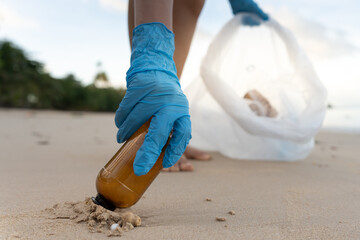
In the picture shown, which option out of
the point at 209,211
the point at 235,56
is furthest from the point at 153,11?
the point at 235,56

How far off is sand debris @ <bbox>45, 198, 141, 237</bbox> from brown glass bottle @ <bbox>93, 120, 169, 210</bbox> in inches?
1.3

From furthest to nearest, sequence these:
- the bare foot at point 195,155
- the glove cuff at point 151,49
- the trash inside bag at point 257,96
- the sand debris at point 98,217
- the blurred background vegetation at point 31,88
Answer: the blurred background vegetation at point 31,88
the bare foot at point 195,155
the trash inside bag at point 257,96
the glove cuff at point 151,49
the sand debris at point 98,217

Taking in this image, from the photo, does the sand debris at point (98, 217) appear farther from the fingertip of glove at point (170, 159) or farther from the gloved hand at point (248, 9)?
the gloved hand at point (248, 9)

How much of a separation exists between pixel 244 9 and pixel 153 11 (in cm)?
142

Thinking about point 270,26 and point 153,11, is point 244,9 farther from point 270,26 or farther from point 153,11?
point 153,11

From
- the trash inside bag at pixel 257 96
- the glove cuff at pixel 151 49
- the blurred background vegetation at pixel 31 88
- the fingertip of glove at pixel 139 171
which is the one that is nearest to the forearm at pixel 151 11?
the glove cuff at pixel 151 49

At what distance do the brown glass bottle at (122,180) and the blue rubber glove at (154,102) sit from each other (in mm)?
42

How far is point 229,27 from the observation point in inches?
89.6

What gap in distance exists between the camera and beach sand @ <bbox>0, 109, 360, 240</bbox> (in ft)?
2.82

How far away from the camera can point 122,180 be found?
0.91 m

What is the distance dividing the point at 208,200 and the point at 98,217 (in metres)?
0.45

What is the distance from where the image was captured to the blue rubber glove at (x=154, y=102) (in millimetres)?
908

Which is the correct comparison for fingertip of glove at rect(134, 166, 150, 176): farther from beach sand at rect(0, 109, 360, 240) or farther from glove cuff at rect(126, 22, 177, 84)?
glove cuff at rect(126, 22, 177, 84)

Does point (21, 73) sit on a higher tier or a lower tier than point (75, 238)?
lower
